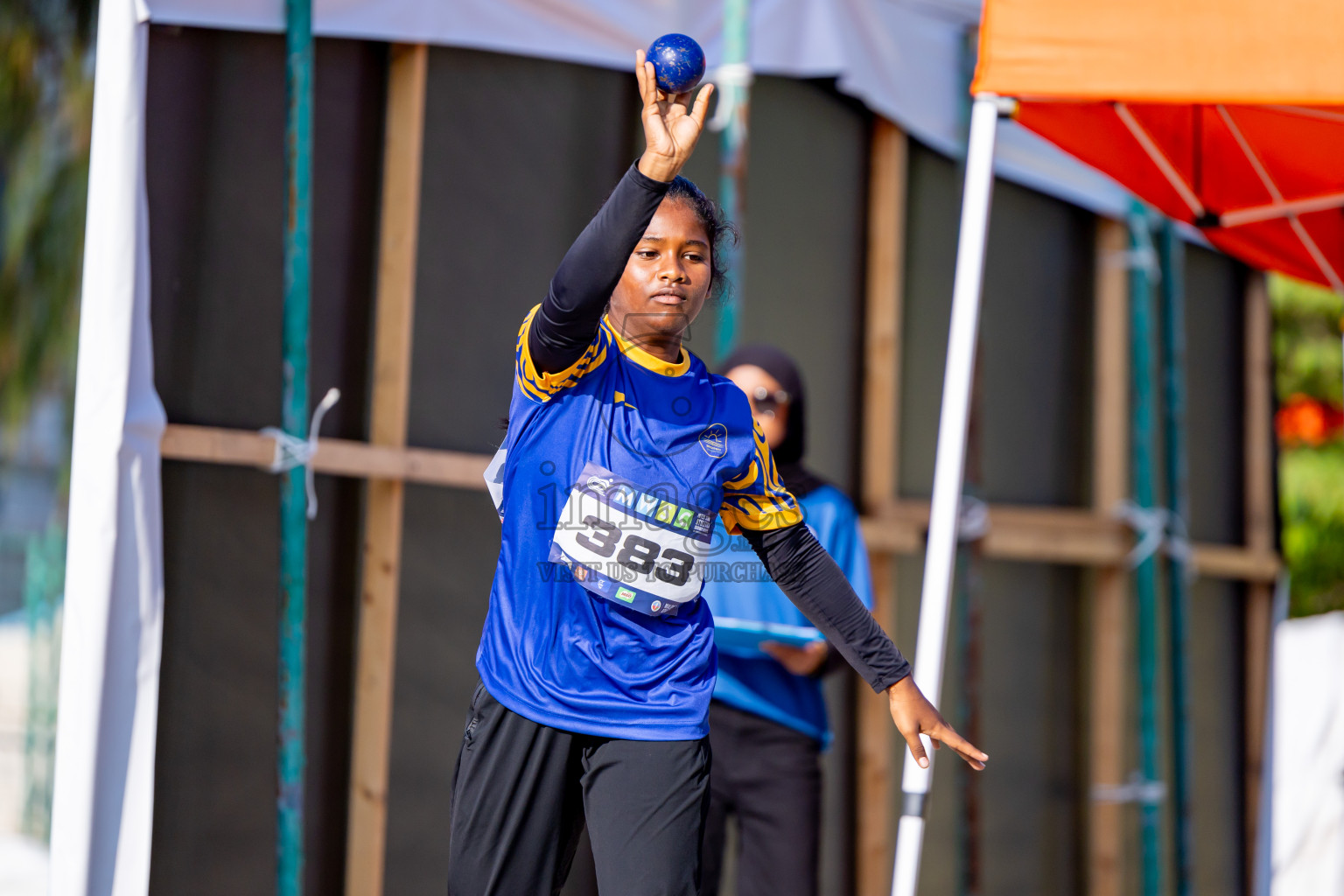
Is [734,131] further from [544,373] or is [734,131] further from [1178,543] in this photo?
[1178,543]

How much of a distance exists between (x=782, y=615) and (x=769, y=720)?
27 cm

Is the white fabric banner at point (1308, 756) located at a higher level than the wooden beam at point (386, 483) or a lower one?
lower

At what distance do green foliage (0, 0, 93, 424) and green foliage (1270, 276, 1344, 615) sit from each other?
8.57 meters

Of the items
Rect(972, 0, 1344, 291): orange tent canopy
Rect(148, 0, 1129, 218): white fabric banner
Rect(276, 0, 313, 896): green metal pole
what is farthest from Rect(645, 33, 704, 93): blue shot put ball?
Rect(148, 0, 1129, 218): white fabric banner

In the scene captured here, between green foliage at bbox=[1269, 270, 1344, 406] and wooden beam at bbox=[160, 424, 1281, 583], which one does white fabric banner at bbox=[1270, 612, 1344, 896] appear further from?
green foliage at bbox=[1269, 270, 1344, 406]

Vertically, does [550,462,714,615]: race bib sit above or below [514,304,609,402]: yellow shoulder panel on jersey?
below

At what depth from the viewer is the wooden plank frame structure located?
351cm

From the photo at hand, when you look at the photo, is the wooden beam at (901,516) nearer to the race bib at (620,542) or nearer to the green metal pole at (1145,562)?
the green metal pole at (1145,562)

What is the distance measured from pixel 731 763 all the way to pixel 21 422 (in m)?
8.23

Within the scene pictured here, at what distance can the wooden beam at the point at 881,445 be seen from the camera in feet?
15.2

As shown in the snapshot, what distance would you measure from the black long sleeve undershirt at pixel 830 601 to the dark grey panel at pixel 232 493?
1753 millimetres

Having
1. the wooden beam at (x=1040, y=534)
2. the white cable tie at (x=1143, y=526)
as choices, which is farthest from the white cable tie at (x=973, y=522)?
the white cable tie at (x=1143, y=526)

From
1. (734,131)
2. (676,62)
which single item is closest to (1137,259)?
(734,131)

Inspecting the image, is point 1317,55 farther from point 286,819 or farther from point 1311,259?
point 286,819
